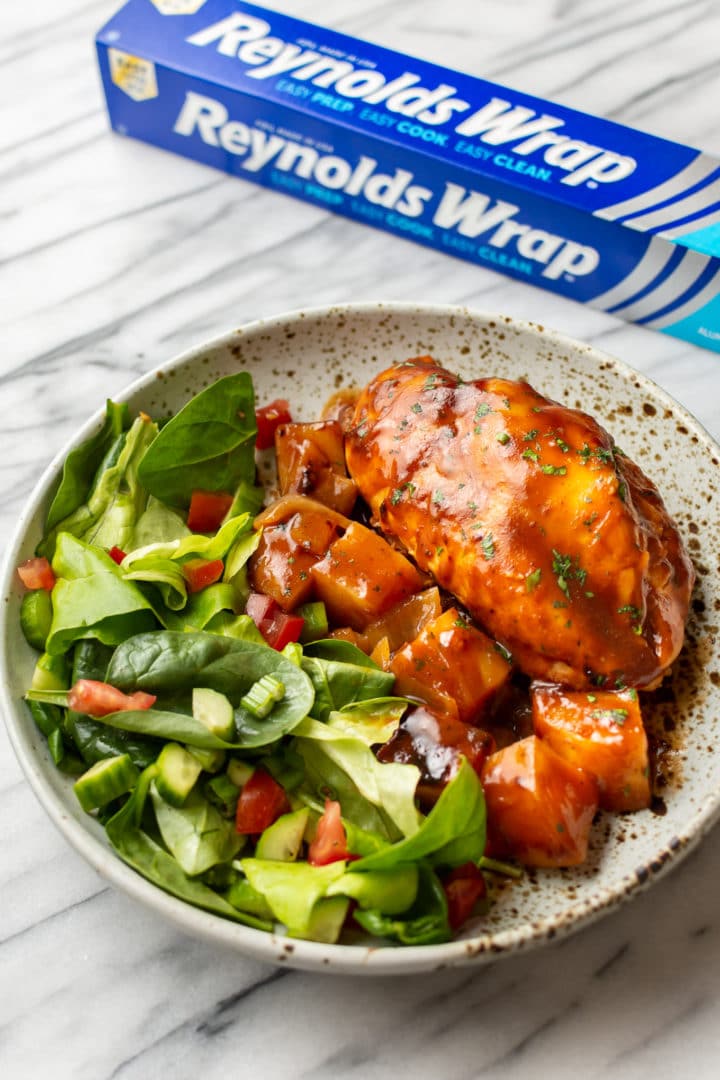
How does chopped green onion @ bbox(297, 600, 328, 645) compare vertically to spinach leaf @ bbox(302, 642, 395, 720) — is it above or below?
below

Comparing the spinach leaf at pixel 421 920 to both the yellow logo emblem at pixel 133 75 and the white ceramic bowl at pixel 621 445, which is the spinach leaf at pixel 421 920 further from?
the yellow logo emblem at pixel 133 75

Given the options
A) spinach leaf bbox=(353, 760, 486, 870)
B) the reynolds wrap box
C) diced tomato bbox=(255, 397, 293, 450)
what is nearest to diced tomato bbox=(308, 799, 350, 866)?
spinach leaf bbox=(353, 760, 486, 870)

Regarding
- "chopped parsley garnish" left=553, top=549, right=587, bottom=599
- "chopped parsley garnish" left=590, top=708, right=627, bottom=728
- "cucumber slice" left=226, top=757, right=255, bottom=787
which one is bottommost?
"cucumber slice" left=226, top=757, right=255, bottom=787

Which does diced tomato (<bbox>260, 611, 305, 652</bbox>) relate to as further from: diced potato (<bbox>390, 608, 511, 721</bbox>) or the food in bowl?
diced potato (<bbox>390, 608, 511, 721</bbox>)

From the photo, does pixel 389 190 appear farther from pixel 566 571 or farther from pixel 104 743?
pixel 104 743

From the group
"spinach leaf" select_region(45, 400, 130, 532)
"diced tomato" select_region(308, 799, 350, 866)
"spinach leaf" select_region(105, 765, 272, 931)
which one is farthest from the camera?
"spinach leaf" select_region(45, 400, 130, 532)

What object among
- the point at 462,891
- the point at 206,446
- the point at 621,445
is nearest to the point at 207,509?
the point at 206,446
